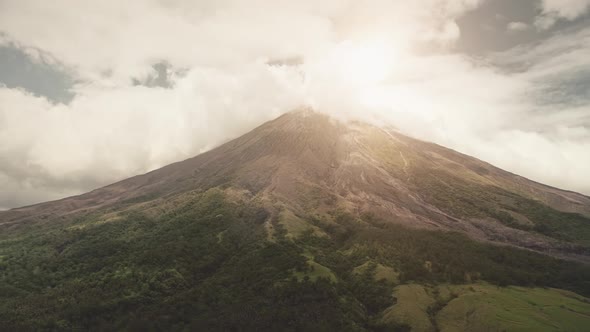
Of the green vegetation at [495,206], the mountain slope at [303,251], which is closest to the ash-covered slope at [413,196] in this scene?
the green vegetation at [495,206]

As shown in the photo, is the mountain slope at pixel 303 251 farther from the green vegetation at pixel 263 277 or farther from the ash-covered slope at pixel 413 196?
the ash-covered slope at pixel 413 196

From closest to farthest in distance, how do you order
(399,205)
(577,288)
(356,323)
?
(356,323)
(577,288)
(399,205)

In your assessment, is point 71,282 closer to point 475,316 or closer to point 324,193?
point 324,193

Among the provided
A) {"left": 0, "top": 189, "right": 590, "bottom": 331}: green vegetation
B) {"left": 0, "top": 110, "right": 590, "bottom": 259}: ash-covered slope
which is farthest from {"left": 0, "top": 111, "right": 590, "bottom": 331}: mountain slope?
{"left": 0, "top": 110, "right": 590, "bottom": 259}: ash-covered slope

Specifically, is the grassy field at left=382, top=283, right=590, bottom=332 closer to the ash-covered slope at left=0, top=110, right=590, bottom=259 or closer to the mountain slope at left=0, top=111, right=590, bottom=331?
the mountain slope at left=0, top=111, right=590, bottom=331

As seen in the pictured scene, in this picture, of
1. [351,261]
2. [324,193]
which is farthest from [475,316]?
[324,193]

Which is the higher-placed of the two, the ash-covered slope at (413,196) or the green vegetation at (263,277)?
the ash-covered slope at (413,196)
